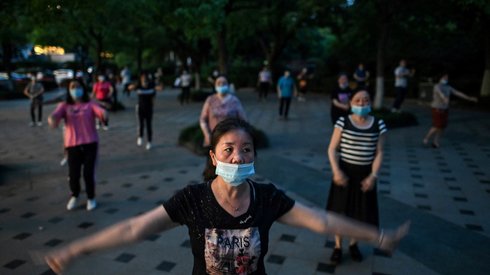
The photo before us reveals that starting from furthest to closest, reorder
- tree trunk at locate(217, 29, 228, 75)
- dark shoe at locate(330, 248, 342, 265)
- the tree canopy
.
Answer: tree trunk at locate(217, 29, 228, 75) < the tree canopy < dark shoe at locate(330, 248, 342, 265)

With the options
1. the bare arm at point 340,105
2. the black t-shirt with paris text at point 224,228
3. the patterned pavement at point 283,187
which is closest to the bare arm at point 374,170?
the patterned pavement at point 283,187

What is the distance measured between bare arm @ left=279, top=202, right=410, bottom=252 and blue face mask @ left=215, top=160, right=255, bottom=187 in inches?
14.1

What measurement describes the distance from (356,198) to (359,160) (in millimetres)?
436

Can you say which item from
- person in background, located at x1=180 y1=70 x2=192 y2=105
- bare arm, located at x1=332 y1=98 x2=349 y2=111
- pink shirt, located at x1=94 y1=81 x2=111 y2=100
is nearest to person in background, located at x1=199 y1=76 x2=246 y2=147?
bare arm, located at x1=332 y1=98 x2=349 y2=111

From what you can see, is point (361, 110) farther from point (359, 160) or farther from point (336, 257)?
point (336, 257)

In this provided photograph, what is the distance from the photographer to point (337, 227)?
2.32 m

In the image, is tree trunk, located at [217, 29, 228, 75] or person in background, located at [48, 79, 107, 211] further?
tree trunk, located at [217, 29, 228, 75]

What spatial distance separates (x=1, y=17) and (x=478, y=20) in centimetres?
1600

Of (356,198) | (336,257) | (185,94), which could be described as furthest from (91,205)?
(185,94)

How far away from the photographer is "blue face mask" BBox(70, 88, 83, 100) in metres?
6.16

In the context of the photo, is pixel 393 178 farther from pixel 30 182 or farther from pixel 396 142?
pixel 30 182

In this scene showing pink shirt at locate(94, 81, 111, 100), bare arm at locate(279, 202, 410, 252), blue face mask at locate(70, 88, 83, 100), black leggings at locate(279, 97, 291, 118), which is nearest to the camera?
bare arm at locate(279, 202, 410, 252)

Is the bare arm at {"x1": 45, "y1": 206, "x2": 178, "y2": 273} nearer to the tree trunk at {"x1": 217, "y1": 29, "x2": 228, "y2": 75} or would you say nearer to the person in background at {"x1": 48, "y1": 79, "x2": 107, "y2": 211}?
the person in background at {"x1": 48, "y1": 79, "x2": 107, "y2": 211}

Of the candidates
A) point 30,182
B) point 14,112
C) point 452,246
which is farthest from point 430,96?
point 14,112
